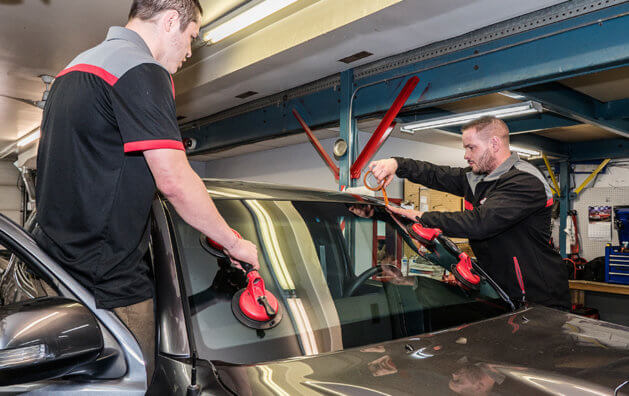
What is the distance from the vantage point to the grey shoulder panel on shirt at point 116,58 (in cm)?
109

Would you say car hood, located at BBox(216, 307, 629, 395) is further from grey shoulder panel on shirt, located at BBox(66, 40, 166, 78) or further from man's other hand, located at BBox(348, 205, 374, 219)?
grey shoulder panel on shirt, located at BBox(66, 40, 166, 78)

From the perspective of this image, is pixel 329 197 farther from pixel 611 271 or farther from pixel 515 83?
pixel 611 271

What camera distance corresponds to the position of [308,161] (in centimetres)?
671

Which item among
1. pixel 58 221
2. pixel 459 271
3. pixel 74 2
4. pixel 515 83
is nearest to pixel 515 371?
pixel 459 271

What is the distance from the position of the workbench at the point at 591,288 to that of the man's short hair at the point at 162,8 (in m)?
5.90

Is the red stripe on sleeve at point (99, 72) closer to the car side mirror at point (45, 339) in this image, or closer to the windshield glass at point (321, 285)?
the windshield glass at point (321, 285)

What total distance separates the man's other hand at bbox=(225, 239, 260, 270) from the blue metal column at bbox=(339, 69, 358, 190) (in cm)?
338

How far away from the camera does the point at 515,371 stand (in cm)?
93

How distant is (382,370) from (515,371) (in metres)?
0.28

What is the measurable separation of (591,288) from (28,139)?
10.8 m

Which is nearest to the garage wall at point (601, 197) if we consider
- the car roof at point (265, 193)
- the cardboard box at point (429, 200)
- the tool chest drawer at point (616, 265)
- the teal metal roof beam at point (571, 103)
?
the tool chest drawer at point (616, 265)

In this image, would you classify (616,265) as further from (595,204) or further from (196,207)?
(196,207)

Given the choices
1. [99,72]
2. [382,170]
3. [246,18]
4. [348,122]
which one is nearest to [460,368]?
[99,72]

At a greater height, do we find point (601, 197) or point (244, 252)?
point (601, 197)
